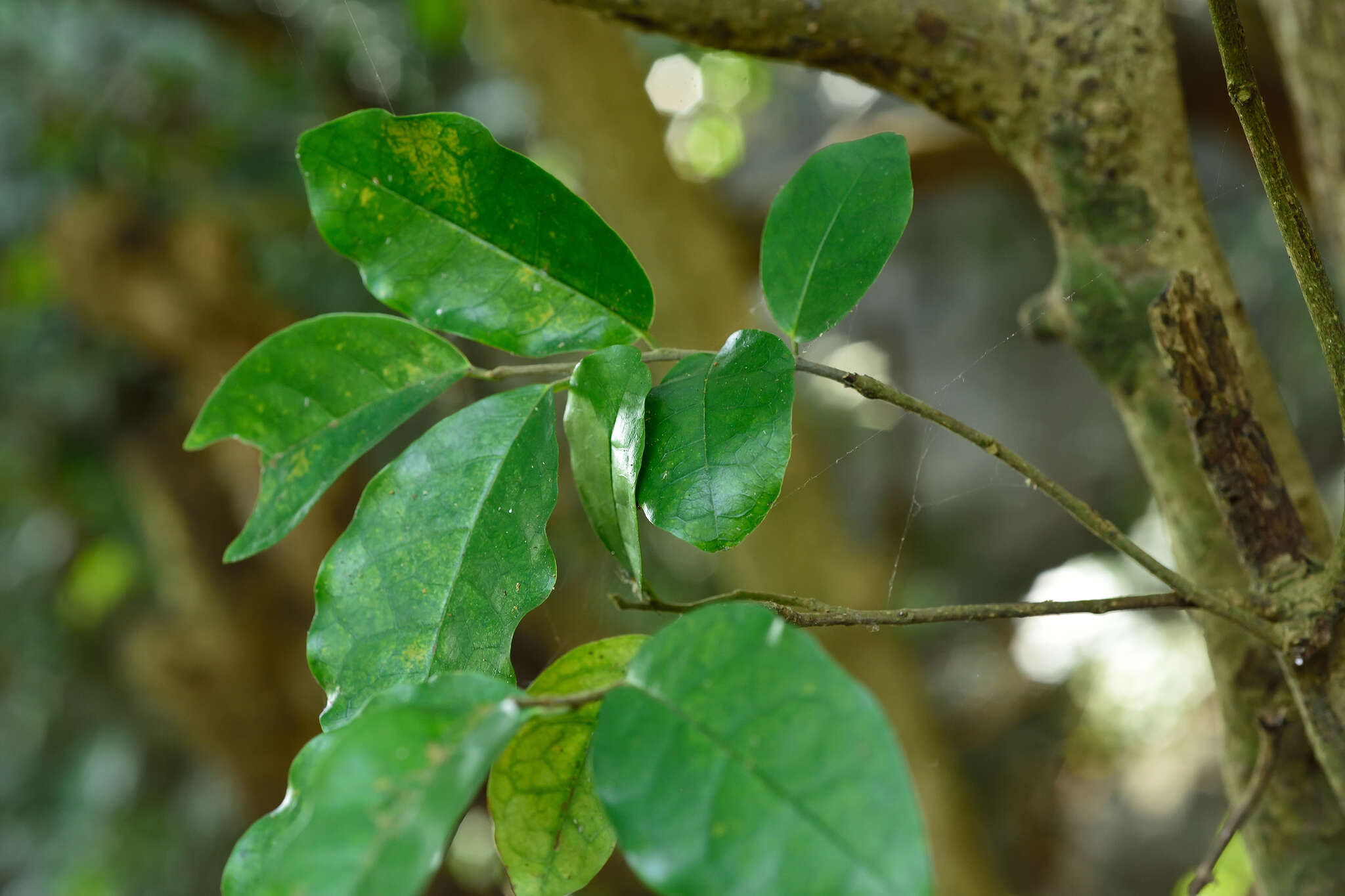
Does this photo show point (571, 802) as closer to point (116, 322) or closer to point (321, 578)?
point (321, 578)

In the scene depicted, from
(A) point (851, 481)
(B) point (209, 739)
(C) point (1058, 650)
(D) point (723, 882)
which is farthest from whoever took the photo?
(A) point (851, 481)

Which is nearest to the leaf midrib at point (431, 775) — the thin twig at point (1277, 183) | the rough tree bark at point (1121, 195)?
the thin twig at point (1277, 183)

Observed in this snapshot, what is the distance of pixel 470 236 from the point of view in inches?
15.2

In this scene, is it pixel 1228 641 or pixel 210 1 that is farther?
pixel 210 1

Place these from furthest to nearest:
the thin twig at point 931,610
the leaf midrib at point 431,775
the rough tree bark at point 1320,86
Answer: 1. the rough tree bark at point 1320,86
2. the thin twig at point 931,610
3. the leaf midrib at point 431,775

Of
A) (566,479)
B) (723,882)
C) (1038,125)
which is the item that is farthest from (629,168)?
(723,882)

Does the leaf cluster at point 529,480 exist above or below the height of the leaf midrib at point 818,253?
below

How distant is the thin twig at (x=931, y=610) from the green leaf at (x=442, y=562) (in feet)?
0.14

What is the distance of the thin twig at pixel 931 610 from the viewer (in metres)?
0.32

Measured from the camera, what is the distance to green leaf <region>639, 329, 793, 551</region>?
1.05 ft

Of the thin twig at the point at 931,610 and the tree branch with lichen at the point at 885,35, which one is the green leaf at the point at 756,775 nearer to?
the thin twig at the point at 931,610

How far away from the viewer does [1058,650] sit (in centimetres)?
204

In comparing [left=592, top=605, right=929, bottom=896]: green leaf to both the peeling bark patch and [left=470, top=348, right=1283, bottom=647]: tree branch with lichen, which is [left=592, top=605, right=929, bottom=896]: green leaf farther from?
the peeling bark patch

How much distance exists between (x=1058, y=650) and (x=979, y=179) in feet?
3.32
